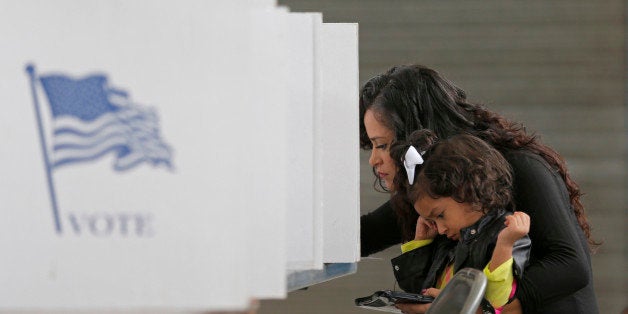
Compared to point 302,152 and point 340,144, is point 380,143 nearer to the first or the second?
point 340,144

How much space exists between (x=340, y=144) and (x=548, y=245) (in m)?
0.69

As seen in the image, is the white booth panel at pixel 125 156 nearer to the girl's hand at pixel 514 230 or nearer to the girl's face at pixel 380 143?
the girl's hand at pixel 514 230

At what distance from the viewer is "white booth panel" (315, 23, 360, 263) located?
7.39 ft

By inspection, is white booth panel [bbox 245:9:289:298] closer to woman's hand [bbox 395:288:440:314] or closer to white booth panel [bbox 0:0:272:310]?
white booth panel [bbox 0:0:272:310]

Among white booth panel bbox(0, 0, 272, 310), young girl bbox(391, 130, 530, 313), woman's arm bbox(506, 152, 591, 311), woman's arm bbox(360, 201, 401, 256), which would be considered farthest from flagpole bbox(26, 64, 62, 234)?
woman's arm bbox(360, 201, 401, 256)

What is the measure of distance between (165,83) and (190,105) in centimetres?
5

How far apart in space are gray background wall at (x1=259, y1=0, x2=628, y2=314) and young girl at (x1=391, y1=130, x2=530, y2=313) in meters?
3.62

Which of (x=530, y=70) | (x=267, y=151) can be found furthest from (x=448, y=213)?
(x=530, y=70)

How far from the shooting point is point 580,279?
2604mm

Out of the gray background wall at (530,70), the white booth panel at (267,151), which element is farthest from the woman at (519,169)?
the gray background wall at (530,70)

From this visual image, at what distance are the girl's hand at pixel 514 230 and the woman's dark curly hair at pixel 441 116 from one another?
29 cm

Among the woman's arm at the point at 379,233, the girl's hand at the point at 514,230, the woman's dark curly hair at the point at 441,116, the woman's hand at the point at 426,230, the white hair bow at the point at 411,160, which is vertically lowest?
the woman's arm at the point at 379,233

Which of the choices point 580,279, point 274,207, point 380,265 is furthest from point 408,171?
point 380,265

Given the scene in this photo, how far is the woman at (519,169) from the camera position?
2.59m
